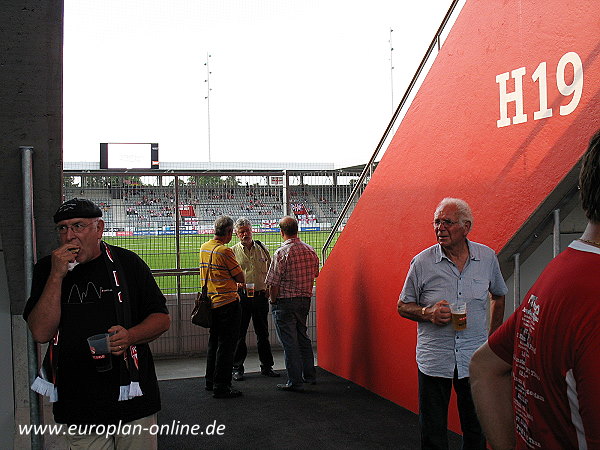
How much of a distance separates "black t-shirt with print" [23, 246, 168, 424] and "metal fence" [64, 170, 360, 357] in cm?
529

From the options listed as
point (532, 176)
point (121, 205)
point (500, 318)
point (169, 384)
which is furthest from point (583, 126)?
point (121, 205)

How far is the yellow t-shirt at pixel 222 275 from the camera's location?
5984 mm

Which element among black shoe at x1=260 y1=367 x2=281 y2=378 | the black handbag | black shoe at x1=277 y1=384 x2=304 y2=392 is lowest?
black shoe at x1=260 y1=367 x2=281 y2=378

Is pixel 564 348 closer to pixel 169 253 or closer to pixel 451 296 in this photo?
pixel 451 296

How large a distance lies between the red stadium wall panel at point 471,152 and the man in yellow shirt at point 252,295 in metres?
0.85

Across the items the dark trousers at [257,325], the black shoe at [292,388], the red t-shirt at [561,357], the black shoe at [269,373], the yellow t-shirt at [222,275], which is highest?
the red t-shirt at [561,357]

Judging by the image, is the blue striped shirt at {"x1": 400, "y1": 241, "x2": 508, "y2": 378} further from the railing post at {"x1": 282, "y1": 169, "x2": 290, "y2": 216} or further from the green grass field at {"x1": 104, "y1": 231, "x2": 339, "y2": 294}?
the railing post at {"x1": 282, "y1": 169, "x2": 290, "y2": 216}

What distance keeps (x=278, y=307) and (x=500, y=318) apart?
3.11 metres

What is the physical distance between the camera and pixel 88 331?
2498 millimetres

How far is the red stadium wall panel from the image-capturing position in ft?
12.3

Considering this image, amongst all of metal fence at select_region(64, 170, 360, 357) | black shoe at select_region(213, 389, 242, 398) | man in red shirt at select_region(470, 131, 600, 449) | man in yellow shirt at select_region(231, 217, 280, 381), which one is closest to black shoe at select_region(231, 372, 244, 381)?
man in yellow shirt at select_region(231, 217, 280, 381)

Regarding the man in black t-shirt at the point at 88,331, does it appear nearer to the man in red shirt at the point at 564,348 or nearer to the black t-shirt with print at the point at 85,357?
the black t-shirt with print at the point at 85,357

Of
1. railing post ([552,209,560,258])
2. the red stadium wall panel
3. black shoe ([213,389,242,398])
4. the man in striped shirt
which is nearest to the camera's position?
the red stadium wall panel

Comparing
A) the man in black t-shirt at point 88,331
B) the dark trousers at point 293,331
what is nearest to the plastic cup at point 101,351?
the man in black t-shirt at point 88,331
